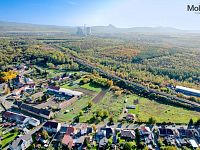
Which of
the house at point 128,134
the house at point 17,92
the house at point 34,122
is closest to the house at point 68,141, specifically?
the house at point 34,122

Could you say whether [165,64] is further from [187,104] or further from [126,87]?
[187,104]

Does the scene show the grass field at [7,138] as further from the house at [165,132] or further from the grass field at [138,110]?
the house at [165,132]

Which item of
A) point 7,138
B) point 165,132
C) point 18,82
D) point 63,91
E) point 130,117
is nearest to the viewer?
point 7,138

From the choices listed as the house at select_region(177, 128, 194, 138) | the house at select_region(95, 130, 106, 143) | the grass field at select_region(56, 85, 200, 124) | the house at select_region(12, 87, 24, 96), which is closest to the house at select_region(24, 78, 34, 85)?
the house at select_region(12, 87, 24, 96)

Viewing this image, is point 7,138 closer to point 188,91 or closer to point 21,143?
point 21,143

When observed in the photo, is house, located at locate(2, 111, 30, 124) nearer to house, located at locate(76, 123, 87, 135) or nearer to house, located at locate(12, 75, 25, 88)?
house, located at locate(76, 123, 87, 135)

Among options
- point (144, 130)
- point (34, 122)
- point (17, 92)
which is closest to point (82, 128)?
point (34, 122)

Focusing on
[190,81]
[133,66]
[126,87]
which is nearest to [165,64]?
[133,66]
